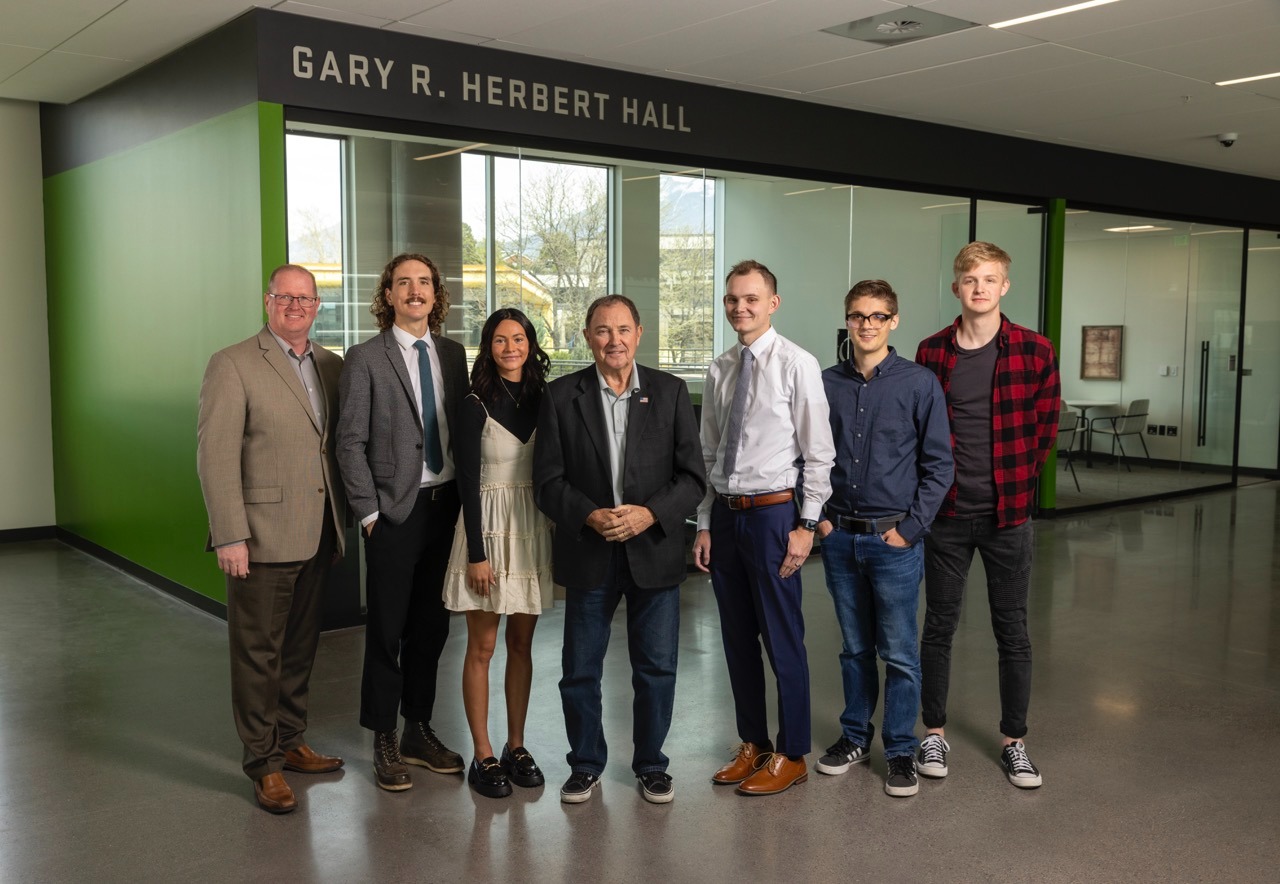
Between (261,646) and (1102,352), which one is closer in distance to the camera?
(261,646)

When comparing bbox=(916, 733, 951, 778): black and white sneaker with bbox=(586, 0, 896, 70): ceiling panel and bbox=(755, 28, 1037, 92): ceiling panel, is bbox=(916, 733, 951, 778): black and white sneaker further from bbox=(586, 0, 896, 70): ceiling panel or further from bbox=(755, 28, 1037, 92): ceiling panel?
bbox=(755, 28, 1037, 92): ceiling panel

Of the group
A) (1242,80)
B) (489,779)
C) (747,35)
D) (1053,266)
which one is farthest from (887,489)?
(1053,266)

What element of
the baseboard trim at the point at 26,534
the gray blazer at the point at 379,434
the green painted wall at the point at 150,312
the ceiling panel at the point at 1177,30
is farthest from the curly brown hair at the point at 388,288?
the baseboard trim at the point at 26,534

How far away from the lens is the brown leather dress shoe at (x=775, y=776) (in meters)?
3.86

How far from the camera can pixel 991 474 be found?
3.93 m

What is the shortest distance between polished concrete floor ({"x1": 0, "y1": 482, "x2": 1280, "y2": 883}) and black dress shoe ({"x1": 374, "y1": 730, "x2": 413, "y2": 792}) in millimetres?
61

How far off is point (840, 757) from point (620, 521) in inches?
49.9

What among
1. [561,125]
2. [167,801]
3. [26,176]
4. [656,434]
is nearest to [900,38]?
[561,125]

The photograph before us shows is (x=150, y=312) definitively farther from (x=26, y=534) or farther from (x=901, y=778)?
(x=901, y=778)

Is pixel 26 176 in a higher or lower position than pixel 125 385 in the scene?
higher

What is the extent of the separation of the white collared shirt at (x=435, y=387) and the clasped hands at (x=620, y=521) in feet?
1.97

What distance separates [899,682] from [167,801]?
247 centimetres

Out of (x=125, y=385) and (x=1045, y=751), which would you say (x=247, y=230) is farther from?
(x=1045, y=751)

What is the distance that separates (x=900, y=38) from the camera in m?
5.93
